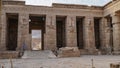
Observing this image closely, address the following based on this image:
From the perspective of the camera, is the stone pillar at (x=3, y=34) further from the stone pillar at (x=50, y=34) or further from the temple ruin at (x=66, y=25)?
the stone pillar at (x=50, y=34)

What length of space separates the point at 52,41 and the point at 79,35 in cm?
499

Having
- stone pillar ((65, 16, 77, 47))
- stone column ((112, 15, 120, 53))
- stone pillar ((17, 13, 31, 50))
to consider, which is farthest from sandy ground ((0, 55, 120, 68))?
stone pillar ((65, 16, 77, 47))

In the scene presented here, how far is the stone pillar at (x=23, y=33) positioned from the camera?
19.1 m

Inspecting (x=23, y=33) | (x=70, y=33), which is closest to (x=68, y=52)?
(x=70, y=33)

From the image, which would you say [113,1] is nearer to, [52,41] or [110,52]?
[110,52]

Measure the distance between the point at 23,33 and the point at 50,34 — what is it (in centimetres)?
286

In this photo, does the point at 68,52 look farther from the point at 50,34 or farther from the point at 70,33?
the point at 70,33

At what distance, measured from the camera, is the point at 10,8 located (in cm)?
1923

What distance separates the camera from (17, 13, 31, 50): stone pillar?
19078mm

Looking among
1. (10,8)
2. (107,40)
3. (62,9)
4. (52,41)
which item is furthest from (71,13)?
(10,8)

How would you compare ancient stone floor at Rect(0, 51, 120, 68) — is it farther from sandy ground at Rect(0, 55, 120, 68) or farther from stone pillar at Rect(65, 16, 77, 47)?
stone pillar at Rect(65, 16, 77, 47)

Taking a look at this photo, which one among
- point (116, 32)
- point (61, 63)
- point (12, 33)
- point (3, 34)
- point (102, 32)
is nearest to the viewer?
point (61, 63)

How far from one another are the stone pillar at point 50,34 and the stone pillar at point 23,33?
1899 millimetres

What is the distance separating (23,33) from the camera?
19172 mm
